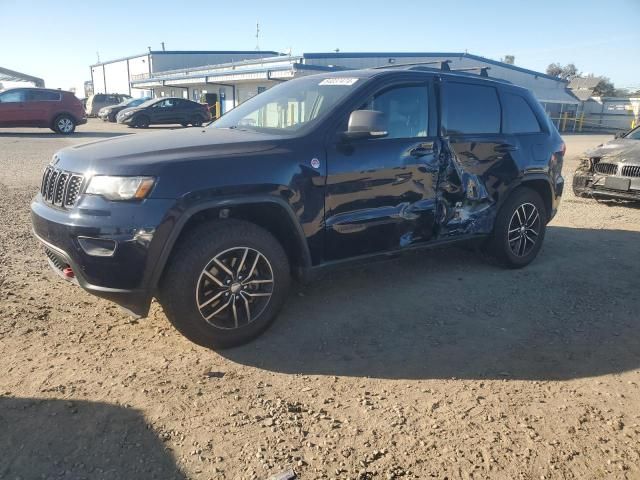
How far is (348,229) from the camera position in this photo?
3764 millimetres

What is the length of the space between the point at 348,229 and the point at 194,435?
183 centimetres

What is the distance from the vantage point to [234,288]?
3350 mm

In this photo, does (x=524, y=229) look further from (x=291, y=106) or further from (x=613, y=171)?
(x=613, y=171)

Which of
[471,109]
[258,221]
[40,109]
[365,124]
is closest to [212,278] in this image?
[258,221]

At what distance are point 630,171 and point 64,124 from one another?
18530 millimetres

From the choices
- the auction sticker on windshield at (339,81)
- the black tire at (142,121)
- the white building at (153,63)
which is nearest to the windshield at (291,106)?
the auction sticker on windshield at (339,81)

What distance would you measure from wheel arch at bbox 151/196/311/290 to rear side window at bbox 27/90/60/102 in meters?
18.3

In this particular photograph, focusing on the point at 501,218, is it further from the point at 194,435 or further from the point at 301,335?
the point at 194,435

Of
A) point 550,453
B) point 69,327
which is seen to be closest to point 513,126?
point 550,453

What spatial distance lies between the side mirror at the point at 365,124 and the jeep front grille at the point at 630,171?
627cm

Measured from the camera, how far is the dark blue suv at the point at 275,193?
118 inches

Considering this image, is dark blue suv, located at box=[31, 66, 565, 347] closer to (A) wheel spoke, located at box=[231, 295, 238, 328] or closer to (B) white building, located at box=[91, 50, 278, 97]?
(A) wheel spoke, located at box=[231, 295, 238, 328]

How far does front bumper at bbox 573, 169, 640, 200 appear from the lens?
796cm

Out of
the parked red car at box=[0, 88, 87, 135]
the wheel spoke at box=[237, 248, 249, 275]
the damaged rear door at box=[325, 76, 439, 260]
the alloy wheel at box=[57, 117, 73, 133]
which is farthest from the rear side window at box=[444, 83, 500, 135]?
the alloy wheel at box=[57, 117, 73, 133]
